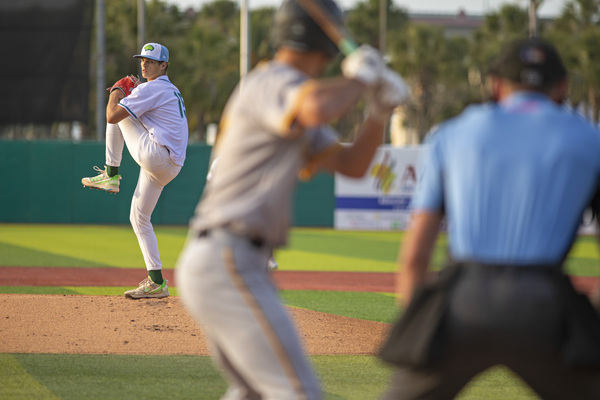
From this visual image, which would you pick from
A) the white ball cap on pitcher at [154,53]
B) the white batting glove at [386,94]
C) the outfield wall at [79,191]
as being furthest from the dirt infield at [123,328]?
the outfield wall at [79,191]

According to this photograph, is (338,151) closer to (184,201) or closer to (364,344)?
(364,344)

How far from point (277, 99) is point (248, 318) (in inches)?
30.1

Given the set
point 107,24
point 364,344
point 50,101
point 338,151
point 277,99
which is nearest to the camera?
point 277,99

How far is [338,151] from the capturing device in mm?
3469

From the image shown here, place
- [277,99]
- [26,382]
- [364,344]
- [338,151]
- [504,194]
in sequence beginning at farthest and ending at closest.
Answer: [364,344] < [26,382] < [338,151] < [277,99] < [504,194]

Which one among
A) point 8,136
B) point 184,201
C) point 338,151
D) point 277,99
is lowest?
point 184,201

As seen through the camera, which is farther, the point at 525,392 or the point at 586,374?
the point at 525,392

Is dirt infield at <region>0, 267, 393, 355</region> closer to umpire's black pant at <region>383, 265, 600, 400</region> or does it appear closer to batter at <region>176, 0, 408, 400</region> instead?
batter at <region>176, 0, 408, 400</region>

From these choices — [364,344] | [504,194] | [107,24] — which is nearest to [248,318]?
[504,194]

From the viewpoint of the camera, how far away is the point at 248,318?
9.98 ft

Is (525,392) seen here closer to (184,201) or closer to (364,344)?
(364,344)

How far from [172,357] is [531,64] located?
433 centimetres

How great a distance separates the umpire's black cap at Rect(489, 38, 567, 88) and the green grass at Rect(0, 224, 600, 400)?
121 inches

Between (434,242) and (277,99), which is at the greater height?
(277,99)
